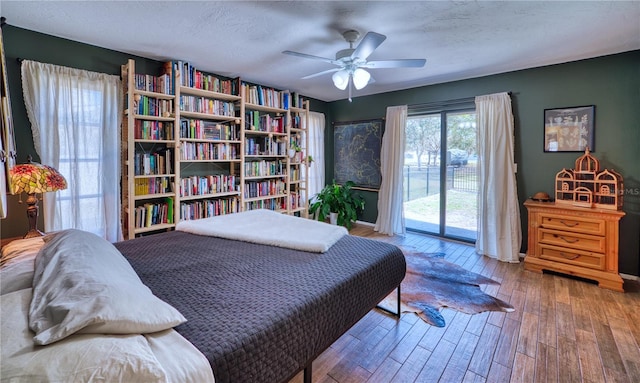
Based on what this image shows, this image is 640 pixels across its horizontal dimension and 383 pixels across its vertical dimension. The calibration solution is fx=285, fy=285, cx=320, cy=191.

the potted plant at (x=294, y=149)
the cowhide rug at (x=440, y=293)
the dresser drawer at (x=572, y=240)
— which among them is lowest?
the cowhide rug at (x=440, y=293)

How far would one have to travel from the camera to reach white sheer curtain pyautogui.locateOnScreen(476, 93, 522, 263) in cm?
360

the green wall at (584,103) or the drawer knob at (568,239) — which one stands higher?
the green wall at (584,103)

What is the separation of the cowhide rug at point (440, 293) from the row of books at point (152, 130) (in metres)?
2.91

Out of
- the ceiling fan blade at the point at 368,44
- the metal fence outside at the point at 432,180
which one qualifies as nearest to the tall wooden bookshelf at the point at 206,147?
the metal fence outside at the point at 432,180

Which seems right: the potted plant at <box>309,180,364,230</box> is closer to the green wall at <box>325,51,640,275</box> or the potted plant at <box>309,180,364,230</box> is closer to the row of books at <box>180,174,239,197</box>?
the row of books at <box>180,174,239,197</box>

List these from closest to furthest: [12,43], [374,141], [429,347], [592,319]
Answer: [429,347]
[592,319]
[12,43]
[374,141]

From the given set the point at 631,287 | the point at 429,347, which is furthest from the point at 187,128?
the point at 631,287

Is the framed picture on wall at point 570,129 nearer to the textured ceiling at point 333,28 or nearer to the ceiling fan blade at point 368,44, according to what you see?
the textured ceiling at point 333,28

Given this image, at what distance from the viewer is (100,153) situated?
113 inches

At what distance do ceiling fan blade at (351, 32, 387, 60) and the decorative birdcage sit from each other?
2.65 metres

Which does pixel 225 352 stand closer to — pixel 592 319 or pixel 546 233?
pixel 592 319

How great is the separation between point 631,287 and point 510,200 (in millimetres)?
1332

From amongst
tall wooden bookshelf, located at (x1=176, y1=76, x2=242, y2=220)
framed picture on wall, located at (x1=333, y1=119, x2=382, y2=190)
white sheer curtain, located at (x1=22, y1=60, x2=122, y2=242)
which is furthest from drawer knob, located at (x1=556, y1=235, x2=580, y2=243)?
white sheer curtain, located at (x1=22, y1=60, x2=122, y2=242)

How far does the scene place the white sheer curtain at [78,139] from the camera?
8.32 ft
